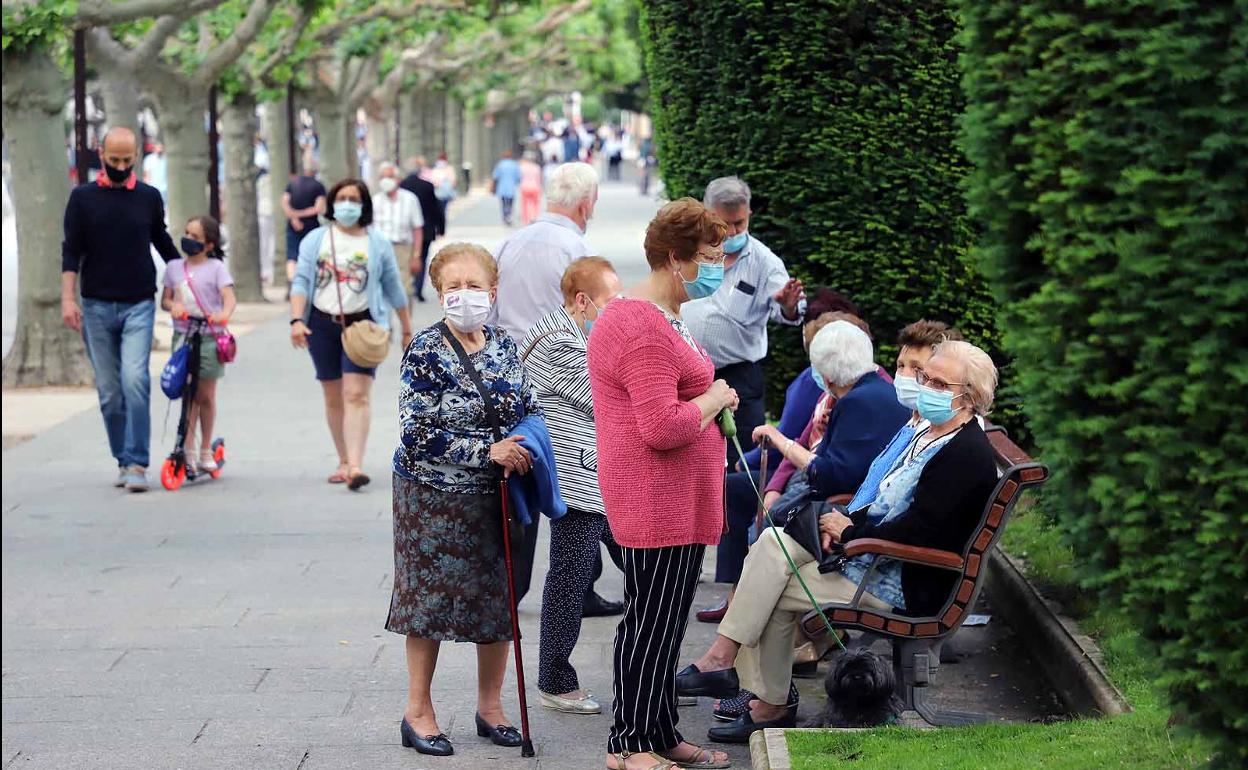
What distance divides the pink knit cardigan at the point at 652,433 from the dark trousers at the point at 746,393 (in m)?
2.47

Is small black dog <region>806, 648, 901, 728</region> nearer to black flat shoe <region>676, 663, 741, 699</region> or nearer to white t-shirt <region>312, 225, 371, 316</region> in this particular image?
black flat shoe <region>676, 663, 741, 699</region>

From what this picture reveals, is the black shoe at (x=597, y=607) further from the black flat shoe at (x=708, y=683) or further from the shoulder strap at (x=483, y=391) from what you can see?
the shoulder strap at (x=483, y=391)

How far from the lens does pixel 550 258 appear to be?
297 inches

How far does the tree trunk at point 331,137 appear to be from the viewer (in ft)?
98.7

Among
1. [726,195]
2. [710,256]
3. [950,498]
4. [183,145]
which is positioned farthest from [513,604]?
[183,145]

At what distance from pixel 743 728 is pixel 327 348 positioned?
5012mm

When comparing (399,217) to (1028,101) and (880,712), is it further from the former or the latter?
(1028,101)

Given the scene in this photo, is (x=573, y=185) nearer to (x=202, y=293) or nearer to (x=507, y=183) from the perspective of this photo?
(x=202, y=293)

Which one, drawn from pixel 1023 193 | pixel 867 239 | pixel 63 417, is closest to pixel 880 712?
pixel 1023 193

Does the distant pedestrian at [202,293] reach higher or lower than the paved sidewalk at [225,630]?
higher

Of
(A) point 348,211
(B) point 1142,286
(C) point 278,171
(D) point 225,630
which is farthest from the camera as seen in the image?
(C) point 278,171

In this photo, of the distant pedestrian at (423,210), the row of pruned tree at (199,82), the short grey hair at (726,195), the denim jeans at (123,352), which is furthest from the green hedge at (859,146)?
the distant pedestrian at (423,210)

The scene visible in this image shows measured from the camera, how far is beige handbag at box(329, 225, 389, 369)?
997 centimetres

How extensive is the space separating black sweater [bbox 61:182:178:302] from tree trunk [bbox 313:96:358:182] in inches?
783
